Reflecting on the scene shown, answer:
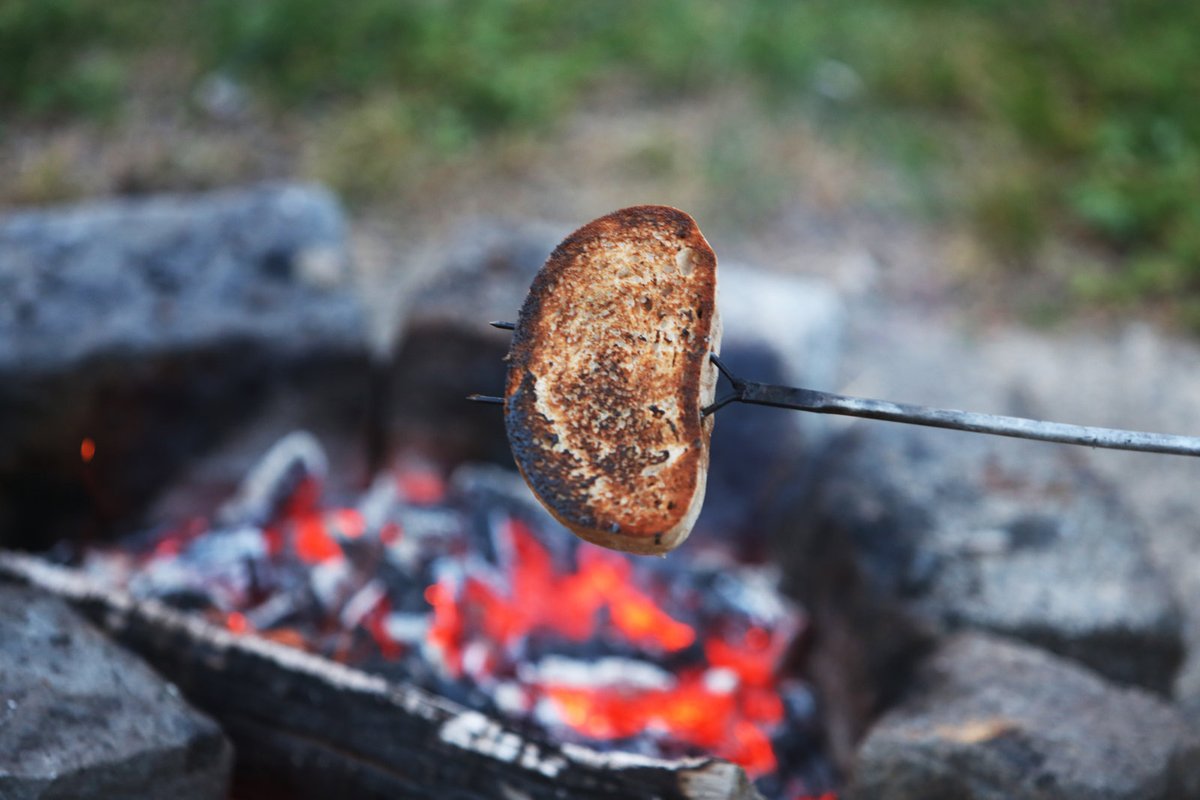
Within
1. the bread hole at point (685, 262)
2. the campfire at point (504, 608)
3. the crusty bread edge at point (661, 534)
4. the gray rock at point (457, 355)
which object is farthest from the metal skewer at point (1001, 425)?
the gray rock at point (457, 355)

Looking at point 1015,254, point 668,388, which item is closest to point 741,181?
point 1015,254

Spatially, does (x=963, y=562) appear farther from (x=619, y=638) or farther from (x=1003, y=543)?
(x=619, y=638)

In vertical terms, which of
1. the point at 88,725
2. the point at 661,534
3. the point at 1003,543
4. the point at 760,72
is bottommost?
the point at 88,725

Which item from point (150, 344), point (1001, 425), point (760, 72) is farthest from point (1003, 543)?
point (760, 72)

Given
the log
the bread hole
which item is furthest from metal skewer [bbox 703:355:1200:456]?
the log

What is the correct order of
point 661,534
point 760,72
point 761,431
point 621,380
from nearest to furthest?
point 661,534, point 621,380, point 761,431, point 760,72

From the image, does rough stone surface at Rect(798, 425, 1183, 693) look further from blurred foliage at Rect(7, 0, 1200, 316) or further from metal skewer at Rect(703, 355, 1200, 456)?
blurred foliage at Rect(7, 0, 1200, 316)

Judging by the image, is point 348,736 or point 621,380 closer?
point 621,380
